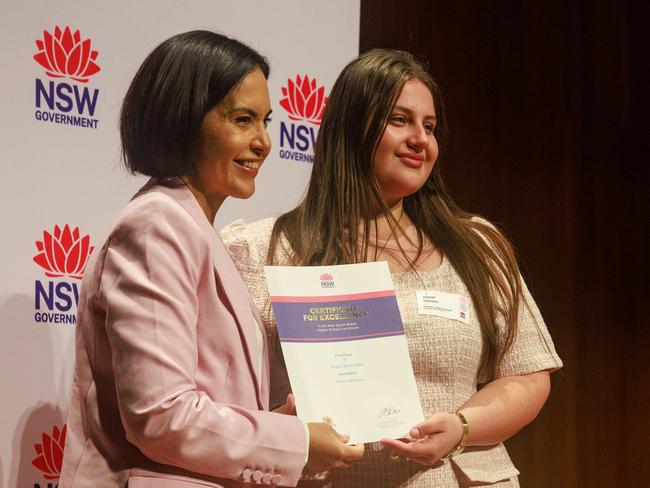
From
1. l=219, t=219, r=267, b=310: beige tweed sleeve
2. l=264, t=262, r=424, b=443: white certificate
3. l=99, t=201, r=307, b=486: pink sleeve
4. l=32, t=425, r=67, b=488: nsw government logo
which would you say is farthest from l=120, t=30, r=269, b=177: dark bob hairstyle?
l=32, t=425, r=67, b=488: nsw government logo

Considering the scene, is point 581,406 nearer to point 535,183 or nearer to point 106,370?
point 535,183

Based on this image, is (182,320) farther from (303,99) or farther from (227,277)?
(303,99)

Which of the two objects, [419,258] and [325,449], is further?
[419,258]

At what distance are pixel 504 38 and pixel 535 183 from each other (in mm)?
559

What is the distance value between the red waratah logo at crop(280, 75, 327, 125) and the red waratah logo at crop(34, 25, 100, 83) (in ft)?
1.81

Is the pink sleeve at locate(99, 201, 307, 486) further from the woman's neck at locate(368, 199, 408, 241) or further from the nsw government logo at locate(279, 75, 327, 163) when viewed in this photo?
the nsw government logo at locate(279, 75, 327, 163)

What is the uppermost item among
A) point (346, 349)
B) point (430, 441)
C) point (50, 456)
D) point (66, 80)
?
point (66, 80)

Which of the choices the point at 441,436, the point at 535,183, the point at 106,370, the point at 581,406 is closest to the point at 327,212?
the point at 441,436

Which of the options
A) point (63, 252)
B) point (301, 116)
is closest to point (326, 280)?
point (63, 252)

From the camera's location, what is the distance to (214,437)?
1.24 metres

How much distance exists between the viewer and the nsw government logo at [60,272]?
1987 millimetres

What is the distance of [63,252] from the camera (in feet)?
6.64

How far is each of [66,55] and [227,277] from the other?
938 mm

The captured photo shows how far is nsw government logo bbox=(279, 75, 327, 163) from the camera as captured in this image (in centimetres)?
245
